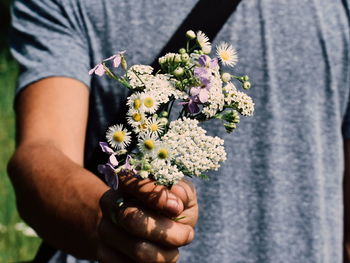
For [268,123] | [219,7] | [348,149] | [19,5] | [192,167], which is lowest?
[348,149]

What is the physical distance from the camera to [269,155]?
201 cm

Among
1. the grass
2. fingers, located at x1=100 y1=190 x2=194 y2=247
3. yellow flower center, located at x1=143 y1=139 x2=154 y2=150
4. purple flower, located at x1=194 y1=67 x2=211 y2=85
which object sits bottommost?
the grass

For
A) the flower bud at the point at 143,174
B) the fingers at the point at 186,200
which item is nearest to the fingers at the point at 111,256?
the fingers at the point at 186,200

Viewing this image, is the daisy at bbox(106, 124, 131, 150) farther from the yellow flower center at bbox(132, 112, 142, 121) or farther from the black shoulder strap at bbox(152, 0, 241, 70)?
the black shoulder strap at bbox(152, 0, 241, 70)

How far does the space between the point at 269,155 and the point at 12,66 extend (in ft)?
16.4

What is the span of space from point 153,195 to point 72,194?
0.58 metres

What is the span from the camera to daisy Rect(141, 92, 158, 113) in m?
0.97

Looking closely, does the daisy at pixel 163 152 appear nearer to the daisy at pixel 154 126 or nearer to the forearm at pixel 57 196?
the daisy at pixel 154 126

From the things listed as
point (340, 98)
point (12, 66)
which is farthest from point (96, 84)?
point (12, 66)

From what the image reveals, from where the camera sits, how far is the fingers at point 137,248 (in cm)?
109

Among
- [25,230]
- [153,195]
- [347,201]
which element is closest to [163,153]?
[153,195]

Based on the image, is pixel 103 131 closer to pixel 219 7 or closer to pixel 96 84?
pixel 96 84

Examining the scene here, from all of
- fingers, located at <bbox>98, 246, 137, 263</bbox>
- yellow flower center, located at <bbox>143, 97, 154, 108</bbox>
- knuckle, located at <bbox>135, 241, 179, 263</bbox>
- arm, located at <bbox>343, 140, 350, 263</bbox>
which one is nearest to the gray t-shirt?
arm, located at <bbox>343, 140, 350, 263</bbox>

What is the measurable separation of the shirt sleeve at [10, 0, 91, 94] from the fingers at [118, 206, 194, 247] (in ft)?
2.96
